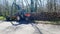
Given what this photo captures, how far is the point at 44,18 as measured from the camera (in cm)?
1544

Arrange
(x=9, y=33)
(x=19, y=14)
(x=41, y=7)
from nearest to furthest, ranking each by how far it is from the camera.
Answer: (x=9, y=33), (x=19, y=14), (x=41, y=7)

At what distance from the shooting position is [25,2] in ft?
62.7

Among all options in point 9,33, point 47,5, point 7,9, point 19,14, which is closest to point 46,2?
point 47,5

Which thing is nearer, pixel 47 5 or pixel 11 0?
pixel 47 5

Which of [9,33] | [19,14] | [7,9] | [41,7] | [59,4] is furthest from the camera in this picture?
[7,9]

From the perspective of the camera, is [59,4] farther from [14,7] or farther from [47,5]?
[14,7]

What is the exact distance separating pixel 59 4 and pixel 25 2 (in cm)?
469

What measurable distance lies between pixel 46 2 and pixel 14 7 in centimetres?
472

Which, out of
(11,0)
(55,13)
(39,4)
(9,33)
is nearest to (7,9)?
(11,0)

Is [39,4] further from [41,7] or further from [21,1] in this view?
[21,1]

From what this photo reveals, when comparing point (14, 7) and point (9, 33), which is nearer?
point (9, 33)

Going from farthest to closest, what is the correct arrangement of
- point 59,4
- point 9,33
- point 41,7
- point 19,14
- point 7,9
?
point 7,9, point 41,7, point 59,4, point 19,14, point 9,33

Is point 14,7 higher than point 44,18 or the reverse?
higher

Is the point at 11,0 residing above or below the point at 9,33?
above
